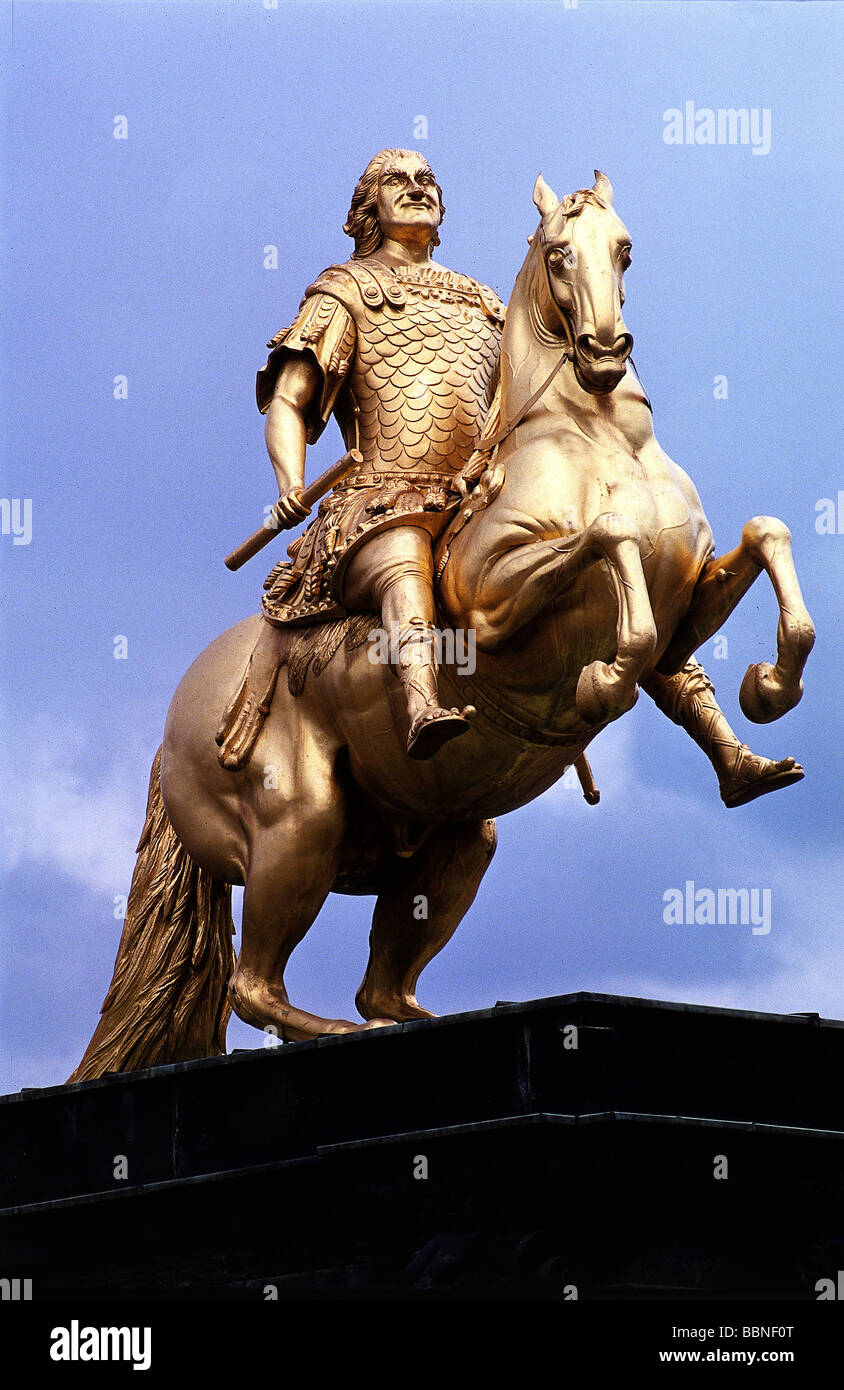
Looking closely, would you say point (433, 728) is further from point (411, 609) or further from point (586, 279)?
point (586, 279)

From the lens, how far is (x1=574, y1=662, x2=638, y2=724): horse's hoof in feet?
29.4

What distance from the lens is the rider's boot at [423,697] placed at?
9.15 m

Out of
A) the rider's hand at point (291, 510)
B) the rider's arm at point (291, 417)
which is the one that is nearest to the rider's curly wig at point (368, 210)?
the rider's arm at point (291, 417)

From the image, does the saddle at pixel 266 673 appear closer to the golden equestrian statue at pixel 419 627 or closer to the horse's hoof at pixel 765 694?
the golden equestrian statue at pixel 419 627

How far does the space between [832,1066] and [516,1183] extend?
1.15m

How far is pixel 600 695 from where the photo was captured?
8977 millimetres

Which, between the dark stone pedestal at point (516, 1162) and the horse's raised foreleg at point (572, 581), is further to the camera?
the horse's raised foreleg at point (572, 581)

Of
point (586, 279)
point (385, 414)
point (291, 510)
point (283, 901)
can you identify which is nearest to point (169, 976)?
point (283, 901)

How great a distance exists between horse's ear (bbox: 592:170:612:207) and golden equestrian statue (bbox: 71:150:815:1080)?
0.08 ft

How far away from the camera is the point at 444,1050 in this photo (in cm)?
897

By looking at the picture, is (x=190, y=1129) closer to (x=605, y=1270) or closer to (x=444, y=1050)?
(x=444, y=1050)

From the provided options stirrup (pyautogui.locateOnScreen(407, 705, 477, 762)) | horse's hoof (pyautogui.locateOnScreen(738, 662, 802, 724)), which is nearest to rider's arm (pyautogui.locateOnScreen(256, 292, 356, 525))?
stirrup (pyautogui.locateOnScreen(407, 705, 477, 762))
